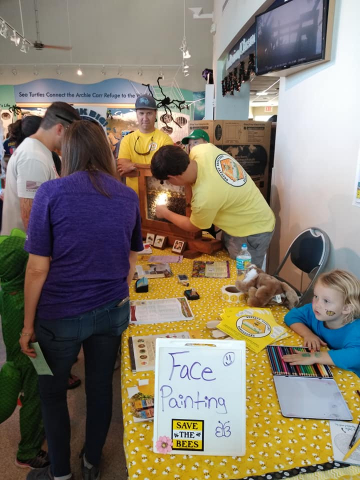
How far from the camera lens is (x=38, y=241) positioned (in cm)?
114

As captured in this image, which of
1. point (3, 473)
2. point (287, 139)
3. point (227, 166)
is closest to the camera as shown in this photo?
point (3, 473)

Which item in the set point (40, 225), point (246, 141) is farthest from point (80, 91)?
point (40, 225)

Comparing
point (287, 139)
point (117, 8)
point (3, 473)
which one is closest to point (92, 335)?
point (3, 473)

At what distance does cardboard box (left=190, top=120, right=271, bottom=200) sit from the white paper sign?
284 cm

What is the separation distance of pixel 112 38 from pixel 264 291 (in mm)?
7969

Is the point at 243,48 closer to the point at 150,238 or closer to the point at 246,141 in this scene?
the point at 246,141

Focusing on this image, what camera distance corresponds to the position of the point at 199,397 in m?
0.89

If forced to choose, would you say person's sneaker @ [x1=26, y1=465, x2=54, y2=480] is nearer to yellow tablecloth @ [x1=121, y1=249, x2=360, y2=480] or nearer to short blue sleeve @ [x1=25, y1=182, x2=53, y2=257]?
yellow tablecloth @ [x1=121, y1=249, x2=360, y2=480]

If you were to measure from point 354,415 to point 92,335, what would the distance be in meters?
0.92

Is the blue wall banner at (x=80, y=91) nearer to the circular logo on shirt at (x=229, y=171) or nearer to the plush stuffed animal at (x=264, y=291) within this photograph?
the circular logo on shirt at (x=229, y=171)

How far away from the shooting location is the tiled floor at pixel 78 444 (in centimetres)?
171

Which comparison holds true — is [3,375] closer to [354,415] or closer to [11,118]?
[354,415]

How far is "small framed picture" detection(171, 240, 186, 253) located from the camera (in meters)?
2.45

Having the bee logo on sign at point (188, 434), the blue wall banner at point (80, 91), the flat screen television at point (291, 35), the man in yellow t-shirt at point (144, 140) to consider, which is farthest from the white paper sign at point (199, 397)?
the blue wall banner at point (80, 91)
